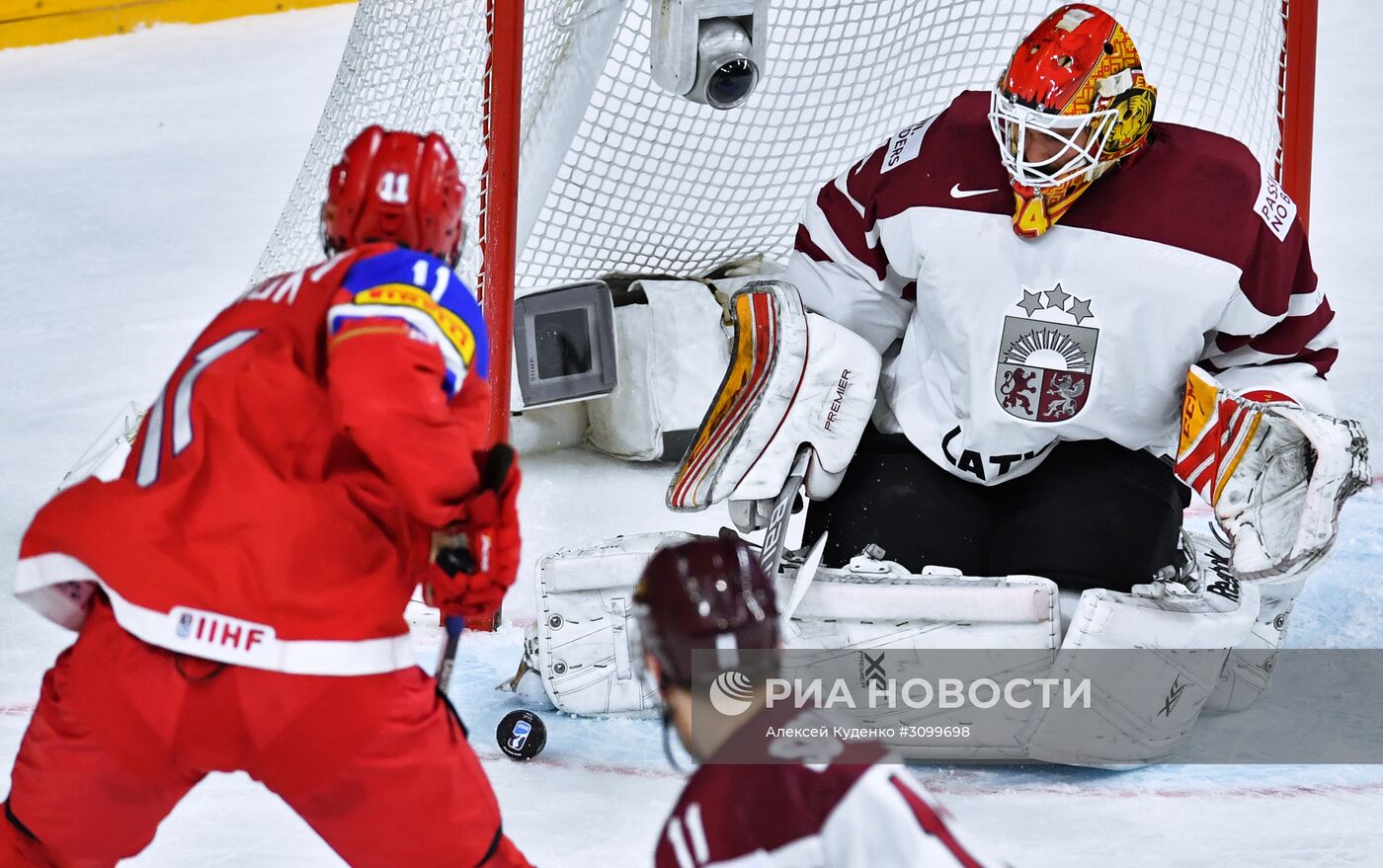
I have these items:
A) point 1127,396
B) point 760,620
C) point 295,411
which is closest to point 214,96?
point 1127,396

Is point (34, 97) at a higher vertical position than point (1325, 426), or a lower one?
lower

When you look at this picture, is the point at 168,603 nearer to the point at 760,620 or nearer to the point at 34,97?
the point at 760,620

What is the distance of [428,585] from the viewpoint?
1.83 meters

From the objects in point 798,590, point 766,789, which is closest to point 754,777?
point 766,789

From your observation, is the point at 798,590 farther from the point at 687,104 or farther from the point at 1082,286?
the point at 687,104

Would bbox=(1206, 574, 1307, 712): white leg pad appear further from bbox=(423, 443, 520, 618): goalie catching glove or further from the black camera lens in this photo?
bbox=(423, 443, 520, 618): goalie catching glove

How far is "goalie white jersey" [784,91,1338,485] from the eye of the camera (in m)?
2.45

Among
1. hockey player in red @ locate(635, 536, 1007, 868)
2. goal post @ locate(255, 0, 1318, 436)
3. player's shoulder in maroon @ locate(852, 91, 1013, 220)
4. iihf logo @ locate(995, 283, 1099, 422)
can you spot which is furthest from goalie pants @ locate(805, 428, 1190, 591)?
hockey player in red @ locate(635, 536, 1007, 868)

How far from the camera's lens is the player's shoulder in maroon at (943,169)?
2531 millimetres

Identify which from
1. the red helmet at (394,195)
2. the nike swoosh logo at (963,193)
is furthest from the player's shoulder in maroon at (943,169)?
the red helmet at (394,195)

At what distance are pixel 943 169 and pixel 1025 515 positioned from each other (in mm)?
530

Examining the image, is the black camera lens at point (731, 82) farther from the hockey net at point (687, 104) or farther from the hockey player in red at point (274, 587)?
the hockey player in red at point (274, 587)

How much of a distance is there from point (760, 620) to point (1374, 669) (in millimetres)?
1877

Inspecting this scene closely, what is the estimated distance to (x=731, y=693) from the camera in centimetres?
132
